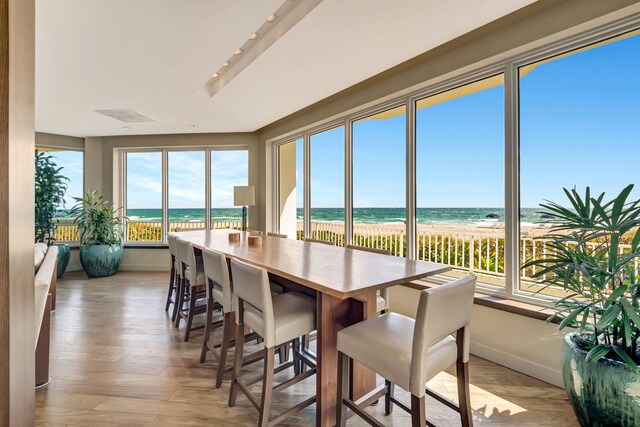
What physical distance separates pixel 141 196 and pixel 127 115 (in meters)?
2.30

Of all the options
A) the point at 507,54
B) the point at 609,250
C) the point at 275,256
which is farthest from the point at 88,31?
the point at 609,250

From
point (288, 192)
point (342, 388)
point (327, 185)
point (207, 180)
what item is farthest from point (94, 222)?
point (342, 388)

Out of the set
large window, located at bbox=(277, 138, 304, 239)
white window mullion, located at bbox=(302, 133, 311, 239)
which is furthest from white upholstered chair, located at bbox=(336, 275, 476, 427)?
large window, located at bbox=(277, 138, 304, 239)

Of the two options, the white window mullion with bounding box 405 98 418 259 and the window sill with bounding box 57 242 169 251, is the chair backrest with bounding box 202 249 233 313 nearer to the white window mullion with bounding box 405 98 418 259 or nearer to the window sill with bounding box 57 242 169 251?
the white window mullion with bounding box 405 98 418 259

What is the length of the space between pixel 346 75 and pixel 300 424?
3.17 m

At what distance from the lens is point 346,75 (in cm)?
339

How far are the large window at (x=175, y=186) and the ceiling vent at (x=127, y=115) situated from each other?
121 centimetres

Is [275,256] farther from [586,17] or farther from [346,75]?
[586,17]

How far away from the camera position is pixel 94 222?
5551 mm

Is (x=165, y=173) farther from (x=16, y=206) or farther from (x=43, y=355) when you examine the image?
(x=16, y=206)

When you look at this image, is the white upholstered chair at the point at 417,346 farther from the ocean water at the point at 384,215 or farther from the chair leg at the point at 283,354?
the ocean water at the point at 384,215

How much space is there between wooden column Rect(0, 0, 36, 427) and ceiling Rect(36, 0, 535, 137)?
1.40 metres

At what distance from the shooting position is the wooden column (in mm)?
970

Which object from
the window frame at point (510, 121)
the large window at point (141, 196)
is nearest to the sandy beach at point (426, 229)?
the window frame at point (510, 121)
